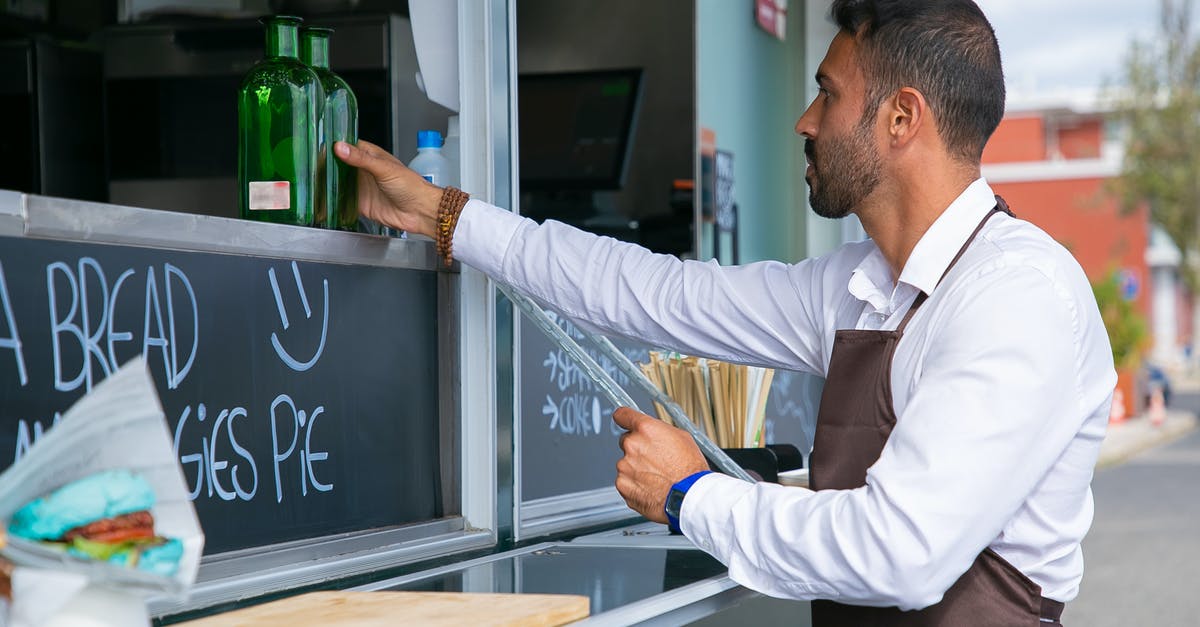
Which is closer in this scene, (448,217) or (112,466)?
(112,466)

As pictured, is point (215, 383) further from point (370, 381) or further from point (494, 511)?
point (494, 511)

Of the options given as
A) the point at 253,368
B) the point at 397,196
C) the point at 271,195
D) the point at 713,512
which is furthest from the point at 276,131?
the point at 713,512

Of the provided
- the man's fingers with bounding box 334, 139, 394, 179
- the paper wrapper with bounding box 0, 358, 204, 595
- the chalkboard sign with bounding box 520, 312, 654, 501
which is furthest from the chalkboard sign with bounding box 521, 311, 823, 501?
the paper wrapper with bounding box 0, 358, 204, 595

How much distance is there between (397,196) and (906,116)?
2.68ft

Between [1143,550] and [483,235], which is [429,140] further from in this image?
[1143,550]

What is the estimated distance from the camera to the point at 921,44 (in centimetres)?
A: 198

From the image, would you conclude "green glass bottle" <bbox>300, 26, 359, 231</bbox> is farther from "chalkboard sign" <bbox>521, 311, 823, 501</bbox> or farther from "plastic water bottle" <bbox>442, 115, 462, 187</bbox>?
"chalkboard sign" <bbox>521, 311, 823, 501</bbox>

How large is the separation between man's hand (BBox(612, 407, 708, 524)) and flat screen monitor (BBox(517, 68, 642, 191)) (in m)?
1.93

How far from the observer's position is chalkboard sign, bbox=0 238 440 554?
5.21ft

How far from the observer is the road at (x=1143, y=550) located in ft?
22.1

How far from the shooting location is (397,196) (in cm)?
221

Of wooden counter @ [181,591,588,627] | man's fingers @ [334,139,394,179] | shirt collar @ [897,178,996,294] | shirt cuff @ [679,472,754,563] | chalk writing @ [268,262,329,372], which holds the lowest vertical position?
wooden counter @ [181,591,588,627]

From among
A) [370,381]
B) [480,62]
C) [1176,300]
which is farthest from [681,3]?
[1176,300]

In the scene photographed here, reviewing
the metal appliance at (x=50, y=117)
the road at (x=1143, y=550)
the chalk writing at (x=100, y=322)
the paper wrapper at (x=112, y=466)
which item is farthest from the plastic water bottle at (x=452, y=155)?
the road at (x=1143, y=550)
